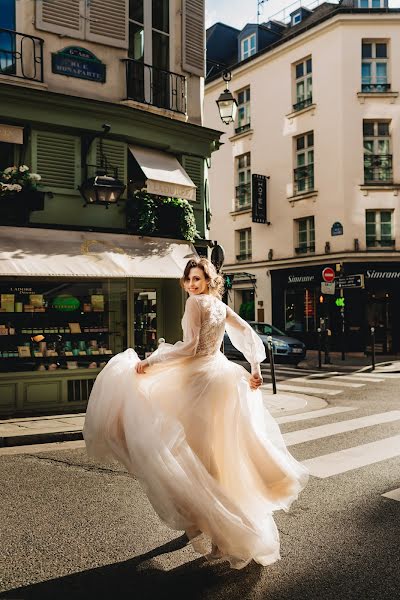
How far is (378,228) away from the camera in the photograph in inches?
961

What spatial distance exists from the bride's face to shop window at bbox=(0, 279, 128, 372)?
6.49 m

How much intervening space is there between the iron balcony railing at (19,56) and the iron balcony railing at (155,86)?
1.89 meters

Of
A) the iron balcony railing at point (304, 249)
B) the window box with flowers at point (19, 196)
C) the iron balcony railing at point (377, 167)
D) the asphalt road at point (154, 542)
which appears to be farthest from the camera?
the iron balcony railing at point (304, 249)

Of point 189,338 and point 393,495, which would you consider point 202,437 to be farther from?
point 393,495

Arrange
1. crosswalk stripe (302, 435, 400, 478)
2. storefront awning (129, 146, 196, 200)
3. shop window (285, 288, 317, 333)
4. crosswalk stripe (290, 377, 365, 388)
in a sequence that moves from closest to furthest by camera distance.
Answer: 1. crosswalk stripe (302, 435, 400, 478)
2. storefront awning (129, 146, 196, 200)
3. crosswalk stripe (290, 377, 365, 388)
4. shop window (285, 288, 317, 333)

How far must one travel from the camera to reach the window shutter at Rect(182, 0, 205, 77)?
1273 centimetres

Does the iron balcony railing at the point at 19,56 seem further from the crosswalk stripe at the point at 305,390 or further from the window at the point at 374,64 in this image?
the window at the point at 374,64

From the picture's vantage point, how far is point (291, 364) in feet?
66.0

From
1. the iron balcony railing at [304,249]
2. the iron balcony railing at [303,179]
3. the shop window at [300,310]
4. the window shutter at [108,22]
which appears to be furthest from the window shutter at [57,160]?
the iron balcony railing at [303,179]

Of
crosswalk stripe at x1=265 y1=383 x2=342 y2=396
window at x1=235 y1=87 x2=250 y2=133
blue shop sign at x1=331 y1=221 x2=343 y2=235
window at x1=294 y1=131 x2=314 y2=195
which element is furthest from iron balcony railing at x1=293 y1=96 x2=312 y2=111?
crosswalk stripe at x1=265 y1=383 x2=342 y2=396

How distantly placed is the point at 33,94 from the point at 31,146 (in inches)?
34.8

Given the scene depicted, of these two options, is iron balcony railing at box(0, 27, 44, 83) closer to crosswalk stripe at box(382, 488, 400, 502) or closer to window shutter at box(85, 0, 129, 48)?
window shutter at box(85, 0, 129, 48)

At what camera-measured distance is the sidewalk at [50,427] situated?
25.3ft

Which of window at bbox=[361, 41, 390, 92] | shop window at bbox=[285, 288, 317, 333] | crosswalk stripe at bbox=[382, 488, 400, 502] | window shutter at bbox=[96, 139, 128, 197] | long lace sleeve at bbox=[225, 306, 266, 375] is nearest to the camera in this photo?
long lace sleeve at bbox=[225, 306, 266, 375]
